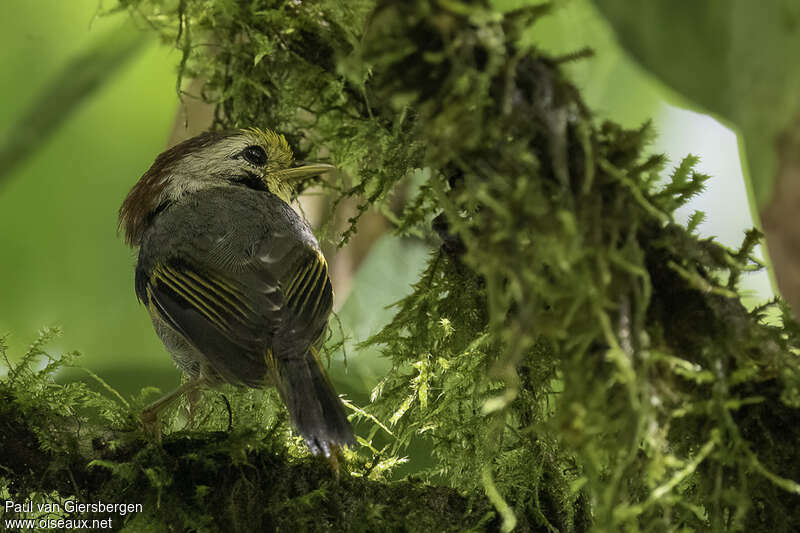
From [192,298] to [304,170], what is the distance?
915 mm

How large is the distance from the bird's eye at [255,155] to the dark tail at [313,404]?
47.3 inches

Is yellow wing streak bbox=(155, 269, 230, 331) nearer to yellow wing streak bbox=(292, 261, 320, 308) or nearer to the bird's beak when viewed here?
yellow wing streak bbox=(292, 261, 320, 308)

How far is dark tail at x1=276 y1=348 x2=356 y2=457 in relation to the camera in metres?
2.20

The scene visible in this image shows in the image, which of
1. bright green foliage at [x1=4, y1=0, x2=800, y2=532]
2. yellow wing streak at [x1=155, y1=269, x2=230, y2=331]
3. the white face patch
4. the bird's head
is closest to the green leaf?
bright green foliage at [x1=4, y1=0, x2=800, y2=532]

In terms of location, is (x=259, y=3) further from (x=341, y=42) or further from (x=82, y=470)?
(x=82, y=470)

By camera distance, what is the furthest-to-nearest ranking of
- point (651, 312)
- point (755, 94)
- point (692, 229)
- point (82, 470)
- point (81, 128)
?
point (81, 128), point (82, 470), point (692, 229), point (651, 312), point (755, 94)

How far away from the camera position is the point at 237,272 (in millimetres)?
2678

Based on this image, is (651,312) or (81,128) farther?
(81,128)

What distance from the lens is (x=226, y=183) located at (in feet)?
11.1

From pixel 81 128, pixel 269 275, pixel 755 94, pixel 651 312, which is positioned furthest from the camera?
pixel 81 128

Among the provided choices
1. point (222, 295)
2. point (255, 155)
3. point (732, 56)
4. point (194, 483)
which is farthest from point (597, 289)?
point (255, 155)

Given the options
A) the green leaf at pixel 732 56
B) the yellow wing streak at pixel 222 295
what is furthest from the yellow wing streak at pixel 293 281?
the green leaf at pixel 732 56

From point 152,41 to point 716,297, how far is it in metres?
3.12

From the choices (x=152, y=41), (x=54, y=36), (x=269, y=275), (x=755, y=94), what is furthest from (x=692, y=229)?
(x=54, y=36)
